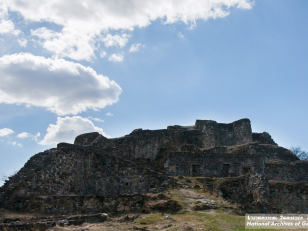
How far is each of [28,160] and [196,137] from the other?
1978cm

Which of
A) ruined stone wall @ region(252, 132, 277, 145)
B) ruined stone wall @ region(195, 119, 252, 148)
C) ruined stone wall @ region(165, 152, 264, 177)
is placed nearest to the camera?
ruined stone wall @ region(165, 152, 264, 177)

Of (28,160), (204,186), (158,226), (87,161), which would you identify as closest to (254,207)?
(204,186)

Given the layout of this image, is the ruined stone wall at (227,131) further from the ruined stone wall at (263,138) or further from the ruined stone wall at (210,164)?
the ruined stone wall at (210,164)

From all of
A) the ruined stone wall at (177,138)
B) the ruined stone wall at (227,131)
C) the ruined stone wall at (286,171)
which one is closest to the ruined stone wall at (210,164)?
the ruined stone wall at (286,171)

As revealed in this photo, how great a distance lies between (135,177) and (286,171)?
13896 mm

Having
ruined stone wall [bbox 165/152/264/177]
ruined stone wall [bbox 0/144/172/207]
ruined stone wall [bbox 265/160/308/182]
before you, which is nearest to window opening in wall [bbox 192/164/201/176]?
ruined stone wall [bbox 165/152/264/177]

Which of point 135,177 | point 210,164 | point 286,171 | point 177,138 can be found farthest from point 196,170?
point 177,138

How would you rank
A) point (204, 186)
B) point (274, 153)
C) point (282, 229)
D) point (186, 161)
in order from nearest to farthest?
point (282, 229), point (204, 186), point (186, 161), point (274, 153)

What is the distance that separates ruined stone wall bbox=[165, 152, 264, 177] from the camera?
84.5 ft

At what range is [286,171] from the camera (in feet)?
94.0

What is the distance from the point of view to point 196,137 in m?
36.3

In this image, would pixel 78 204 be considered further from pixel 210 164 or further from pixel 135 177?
pixel 210 164

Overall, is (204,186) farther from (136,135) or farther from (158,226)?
(136,135)

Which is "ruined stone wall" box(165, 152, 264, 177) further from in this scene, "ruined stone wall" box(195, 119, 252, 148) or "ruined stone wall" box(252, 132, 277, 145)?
"ruined stone wall" box(252, 132, 277, 145)
